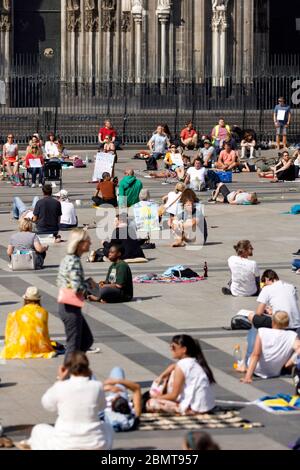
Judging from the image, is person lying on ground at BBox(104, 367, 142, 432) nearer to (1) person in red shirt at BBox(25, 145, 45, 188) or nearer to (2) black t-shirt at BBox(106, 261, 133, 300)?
(2) black t-shirt at BBox(106, 261, 133, 300)

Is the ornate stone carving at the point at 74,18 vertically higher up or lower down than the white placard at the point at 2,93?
higher up

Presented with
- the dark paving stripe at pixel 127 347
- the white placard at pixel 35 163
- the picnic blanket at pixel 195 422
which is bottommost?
the picnic blanket at pixel 195 422

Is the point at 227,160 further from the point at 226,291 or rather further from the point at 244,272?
the point at 244,272

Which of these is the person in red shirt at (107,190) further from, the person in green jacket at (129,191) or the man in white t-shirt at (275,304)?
the man in white t-shirt at (275,304)

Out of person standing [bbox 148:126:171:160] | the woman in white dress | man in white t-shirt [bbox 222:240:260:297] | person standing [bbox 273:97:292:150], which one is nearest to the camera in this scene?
the woman in white dress

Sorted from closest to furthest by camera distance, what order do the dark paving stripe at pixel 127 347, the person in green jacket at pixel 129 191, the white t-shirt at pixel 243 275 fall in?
1. the dark paving stripe at pixel 127 347
2. the white t-shirt at pixel 243 275
3. the person in green jacket at pixel 129 191

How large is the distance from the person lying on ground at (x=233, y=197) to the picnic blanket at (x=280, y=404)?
1753cm

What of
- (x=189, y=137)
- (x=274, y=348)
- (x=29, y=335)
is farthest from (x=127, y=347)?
(x=189, y=137)

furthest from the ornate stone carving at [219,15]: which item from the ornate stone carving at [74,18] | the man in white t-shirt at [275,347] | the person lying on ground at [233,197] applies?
the man in white t-shirt at [275,347]

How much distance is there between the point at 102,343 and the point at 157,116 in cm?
3204

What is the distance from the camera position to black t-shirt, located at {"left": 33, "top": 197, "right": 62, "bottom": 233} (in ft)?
89.8

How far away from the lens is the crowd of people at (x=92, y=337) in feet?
45.4

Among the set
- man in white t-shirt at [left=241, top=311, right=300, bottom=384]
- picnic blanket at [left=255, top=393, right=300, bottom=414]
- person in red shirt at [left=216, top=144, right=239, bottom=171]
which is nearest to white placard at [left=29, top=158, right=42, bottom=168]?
person in red shirt at [left=216, top=144, right=239, bottom=171]

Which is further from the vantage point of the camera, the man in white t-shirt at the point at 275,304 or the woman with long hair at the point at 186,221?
the woman with long hair at the point at 186,221
